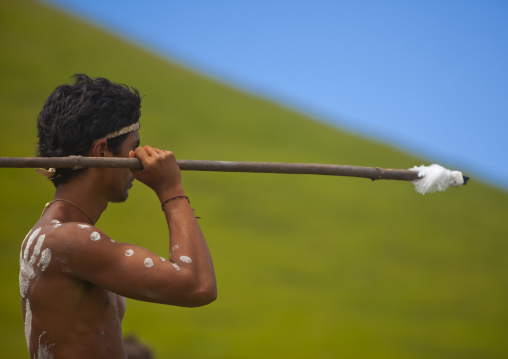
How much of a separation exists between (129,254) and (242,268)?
1141cm

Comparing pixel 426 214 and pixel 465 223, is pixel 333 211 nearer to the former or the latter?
pixel 426 214

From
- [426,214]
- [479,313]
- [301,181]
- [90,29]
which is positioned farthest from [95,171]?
[90,29]

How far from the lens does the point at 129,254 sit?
232 centimetres

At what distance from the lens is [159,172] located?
249 cm

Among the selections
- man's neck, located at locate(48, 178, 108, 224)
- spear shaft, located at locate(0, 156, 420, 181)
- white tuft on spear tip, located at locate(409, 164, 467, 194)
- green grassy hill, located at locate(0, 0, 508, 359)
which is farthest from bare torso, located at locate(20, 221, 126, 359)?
green grassy hill, located at locate(0, 0, 508, 359)

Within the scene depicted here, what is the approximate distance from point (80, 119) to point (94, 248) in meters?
0.60

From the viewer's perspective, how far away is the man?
230 cm

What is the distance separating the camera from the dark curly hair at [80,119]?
2.58 m

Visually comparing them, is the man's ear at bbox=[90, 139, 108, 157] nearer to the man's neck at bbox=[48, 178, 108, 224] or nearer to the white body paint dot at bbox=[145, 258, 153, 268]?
the man's neck at bbox=[48, 178, 108, 224]

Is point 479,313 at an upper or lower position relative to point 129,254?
lower

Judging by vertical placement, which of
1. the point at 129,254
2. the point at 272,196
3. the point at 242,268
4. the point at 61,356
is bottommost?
the point at 242,268

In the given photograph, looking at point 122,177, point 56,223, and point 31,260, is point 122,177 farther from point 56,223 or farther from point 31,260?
point 31,260

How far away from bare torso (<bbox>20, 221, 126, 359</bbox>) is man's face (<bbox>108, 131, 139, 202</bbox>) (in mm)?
319

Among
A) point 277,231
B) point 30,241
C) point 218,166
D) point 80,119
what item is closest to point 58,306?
point 30,241
